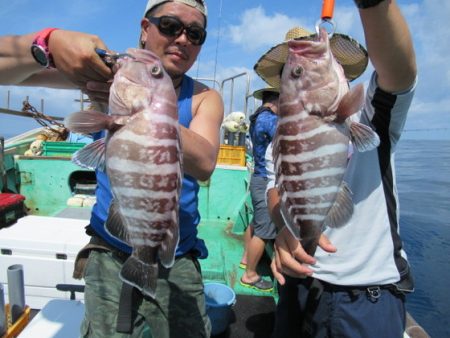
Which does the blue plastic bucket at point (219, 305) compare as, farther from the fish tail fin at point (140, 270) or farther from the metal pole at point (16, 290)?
the fish tail fin at point (140, 270)

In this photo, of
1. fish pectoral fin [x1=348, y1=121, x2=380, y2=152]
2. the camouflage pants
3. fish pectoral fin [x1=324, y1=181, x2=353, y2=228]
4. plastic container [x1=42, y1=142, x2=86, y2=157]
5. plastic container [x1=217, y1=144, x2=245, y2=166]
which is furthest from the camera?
plastic container [x1=42, y1=142, x2=86, y2=157]

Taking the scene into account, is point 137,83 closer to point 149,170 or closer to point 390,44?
point 149,170

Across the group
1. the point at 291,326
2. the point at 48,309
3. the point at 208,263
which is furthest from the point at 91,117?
the point at 208,263

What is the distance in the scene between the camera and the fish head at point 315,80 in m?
1.51

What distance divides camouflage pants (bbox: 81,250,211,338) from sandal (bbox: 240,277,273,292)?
2187mm

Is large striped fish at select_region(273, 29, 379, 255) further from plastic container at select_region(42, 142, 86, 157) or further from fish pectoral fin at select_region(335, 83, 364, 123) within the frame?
plastic container at select_region(42, 142, 86, 157)

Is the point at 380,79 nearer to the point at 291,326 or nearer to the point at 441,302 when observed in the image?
the point at 291,326

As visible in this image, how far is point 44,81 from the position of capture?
2260 millimetres

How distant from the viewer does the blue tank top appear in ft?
7.41

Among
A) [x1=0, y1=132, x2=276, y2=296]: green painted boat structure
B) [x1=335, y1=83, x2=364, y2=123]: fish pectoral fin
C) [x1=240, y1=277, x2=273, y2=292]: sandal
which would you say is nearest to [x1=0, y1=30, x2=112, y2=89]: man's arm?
[x1=335, y1=83, x2=364, y2=123]: fish pectoral fin

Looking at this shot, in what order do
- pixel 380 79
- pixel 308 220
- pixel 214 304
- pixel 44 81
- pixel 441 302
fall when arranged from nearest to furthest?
pixel 308 220, pixel 380 79, pixel 44 81, pixel 214 304, pixel 441 302

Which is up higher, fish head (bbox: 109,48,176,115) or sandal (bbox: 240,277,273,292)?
fish head (bbox: 109,48,176,115)

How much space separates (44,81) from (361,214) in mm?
2230

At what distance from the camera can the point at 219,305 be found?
3.39 metres
